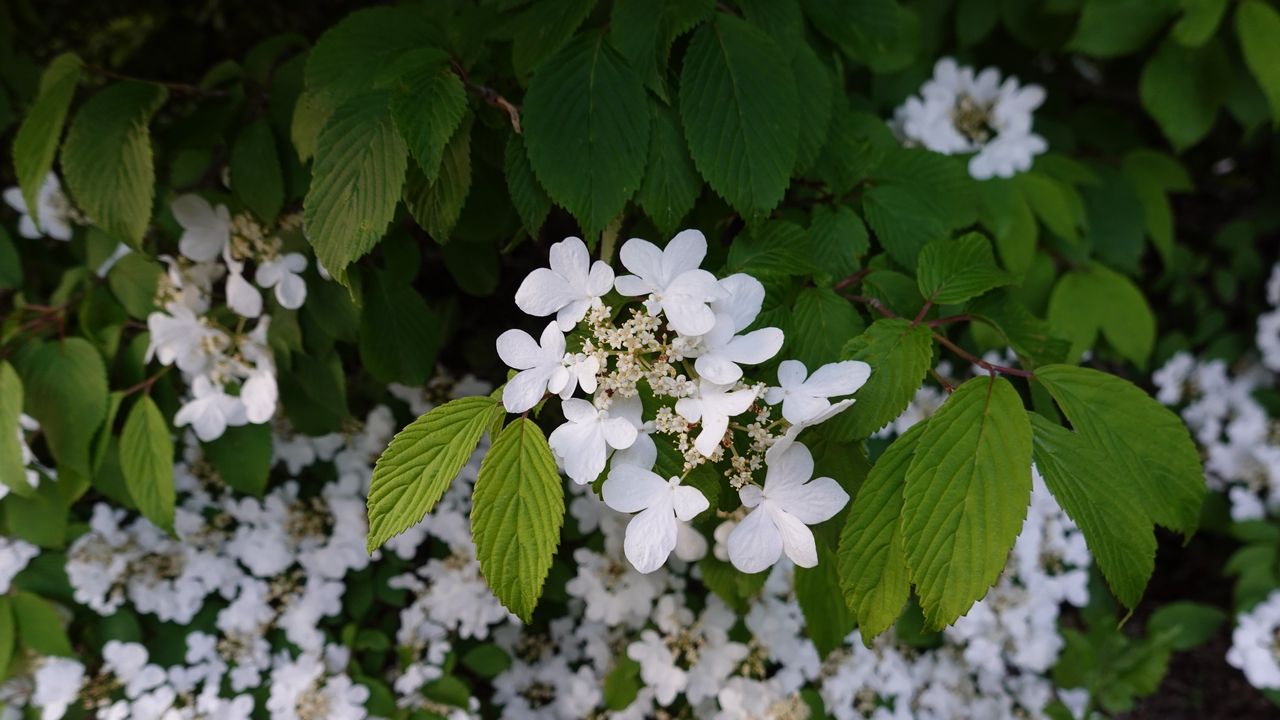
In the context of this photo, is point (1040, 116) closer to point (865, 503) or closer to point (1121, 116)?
point (1121, 116)

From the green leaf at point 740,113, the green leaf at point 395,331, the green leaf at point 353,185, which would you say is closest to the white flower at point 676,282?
the green leaf at point 740,113

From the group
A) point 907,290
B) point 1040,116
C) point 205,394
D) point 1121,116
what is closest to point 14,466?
point 205,394

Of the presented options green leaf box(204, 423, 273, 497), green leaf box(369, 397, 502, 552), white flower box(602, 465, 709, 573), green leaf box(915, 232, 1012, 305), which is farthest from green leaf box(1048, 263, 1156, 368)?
green leaf box(204, 423, 273, 497)

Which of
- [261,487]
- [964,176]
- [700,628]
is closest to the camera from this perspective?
[964,176]

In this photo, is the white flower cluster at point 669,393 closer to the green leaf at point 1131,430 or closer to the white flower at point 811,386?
the white flower at point 811,386

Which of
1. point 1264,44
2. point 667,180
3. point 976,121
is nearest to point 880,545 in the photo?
point 667,180

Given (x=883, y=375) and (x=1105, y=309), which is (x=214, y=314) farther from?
(x=1105, y=309)
